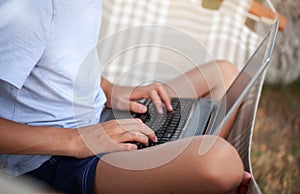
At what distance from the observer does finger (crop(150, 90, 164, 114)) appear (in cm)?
123

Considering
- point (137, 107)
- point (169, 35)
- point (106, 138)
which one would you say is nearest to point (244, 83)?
point (137, 107)

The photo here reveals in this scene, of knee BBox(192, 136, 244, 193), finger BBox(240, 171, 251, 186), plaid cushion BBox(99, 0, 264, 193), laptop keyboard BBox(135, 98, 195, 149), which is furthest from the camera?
plaid cushion BBox(99, 0, 264, 193)

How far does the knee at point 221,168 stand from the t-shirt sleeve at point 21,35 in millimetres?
314

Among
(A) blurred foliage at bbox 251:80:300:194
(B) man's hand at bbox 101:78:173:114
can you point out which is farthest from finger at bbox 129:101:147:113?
(A) blurred foliage at bbox 251:80:300:194

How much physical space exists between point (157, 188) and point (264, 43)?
0.46 metres

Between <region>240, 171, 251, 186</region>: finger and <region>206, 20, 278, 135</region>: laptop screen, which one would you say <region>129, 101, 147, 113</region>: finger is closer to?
<region>206, 20, 278, 135</region>: laptop screen

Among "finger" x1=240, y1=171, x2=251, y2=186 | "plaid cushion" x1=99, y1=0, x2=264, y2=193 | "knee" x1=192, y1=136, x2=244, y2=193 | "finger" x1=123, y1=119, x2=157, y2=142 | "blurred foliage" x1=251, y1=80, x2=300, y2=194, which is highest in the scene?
"knee" x1=192, y1=136, x2=244, y2=193

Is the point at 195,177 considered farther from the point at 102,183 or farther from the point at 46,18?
the point at 46,18

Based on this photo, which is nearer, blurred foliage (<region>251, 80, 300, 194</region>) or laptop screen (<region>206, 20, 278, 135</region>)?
laptop screen (<region>206, 20, 278, 135</region>)

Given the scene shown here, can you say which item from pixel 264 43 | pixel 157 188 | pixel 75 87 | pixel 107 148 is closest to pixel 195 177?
pixel 157 188

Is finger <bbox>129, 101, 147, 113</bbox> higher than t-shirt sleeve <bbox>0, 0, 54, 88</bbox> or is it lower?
lower

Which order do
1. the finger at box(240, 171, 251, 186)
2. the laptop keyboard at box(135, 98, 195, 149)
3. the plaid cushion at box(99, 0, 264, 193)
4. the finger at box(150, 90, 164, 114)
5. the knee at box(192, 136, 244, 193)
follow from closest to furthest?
the knee at box(192, 136, 244, 193) → the finger at box(240, 171, 251, 186) → the laptop keyboard at box(135, 98, 195, 149) → the finger at box(150, 90, 164, 114) → the plaid cushion at box(99, 0, 264, 193)

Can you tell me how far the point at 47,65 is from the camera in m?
0.99

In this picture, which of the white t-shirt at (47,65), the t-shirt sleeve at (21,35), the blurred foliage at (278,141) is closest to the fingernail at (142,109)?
the white t-shirt at (47,65)
